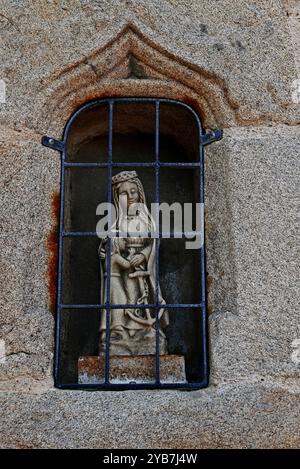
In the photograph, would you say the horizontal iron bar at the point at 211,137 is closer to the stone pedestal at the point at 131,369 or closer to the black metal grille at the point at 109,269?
the black metal grille at the point at 109,269

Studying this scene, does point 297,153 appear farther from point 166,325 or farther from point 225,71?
point 166,325

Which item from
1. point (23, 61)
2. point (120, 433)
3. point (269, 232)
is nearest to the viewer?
point (120, 433)

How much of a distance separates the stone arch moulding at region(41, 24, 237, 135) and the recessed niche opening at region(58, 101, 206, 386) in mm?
89

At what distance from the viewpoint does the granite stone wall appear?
314cm

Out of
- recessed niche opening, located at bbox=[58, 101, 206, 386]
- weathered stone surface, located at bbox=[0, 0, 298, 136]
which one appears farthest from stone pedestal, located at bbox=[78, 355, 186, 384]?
weathered stone surface, located at bbox=[0, 0, 298, 136]

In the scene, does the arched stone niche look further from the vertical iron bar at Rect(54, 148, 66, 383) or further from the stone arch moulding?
the vertical iron bar at Rect(54, 148, 66, 383)

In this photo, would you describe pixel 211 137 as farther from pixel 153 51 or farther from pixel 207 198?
pixel 153 51

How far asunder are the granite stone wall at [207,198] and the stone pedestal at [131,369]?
0.19 metres

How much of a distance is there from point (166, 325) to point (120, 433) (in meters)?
0.67

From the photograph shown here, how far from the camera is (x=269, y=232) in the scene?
3463mm

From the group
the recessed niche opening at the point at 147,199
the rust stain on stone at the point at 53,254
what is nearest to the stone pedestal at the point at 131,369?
the recessed niche opening at the point at 147,199

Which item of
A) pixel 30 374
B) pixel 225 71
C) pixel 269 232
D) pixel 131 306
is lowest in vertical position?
pixel 30 374

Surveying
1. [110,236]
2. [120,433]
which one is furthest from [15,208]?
[120,433]

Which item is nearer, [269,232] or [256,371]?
[256,371]
